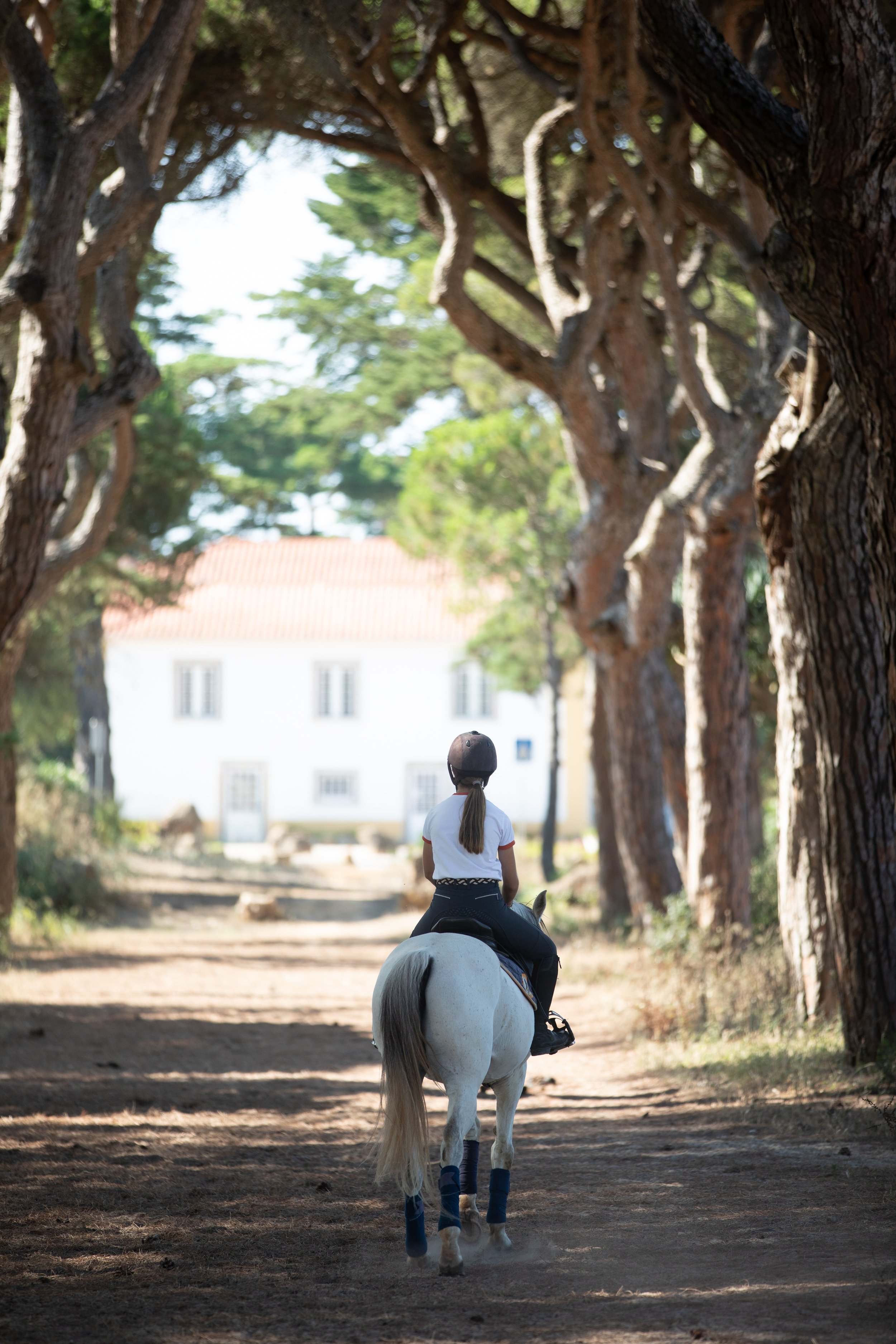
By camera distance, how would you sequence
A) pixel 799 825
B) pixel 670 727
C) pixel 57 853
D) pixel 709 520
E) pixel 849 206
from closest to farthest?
1. pixel 849 206
2. pixel 799 825
3. pixel 709 520
4. pixel 670 727
5. pixel 57 853

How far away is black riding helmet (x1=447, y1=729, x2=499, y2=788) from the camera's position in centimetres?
531

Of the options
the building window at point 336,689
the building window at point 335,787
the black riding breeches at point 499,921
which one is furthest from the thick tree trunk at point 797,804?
the building window at point 336,689

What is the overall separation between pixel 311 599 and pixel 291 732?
420 cm

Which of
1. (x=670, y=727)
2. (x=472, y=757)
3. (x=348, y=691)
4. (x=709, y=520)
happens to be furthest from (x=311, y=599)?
(x=472, y=757)

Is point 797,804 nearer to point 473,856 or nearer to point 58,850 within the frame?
point 473,856

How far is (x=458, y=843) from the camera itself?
17.4 feet

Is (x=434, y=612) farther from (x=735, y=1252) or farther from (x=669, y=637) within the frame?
(x=735, y=1252)

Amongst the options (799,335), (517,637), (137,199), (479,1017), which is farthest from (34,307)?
(517,637)

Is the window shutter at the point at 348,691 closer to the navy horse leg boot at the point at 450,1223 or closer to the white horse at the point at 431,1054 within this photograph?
the white horse at the point at 431,1054

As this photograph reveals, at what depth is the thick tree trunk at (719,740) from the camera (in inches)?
470

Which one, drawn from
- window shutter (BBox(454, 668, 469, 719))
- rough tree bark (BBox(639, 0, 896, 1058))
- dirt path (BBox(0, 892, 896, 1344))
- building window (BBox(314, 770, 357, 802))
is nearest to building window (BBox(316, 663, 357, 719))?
building window (BBox(314, 770, 357, 802))

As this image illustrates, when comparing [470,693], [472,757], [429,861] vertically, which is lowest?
[429,861]

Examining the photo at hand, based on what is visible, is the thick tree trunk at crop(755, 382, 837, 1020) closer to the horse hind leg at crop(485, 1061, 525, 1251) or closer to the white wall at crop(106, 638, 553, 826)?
the horse hind leg at crop(485, 1061, 525, 1251)

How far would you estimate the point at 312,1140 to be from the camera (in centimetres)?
743
